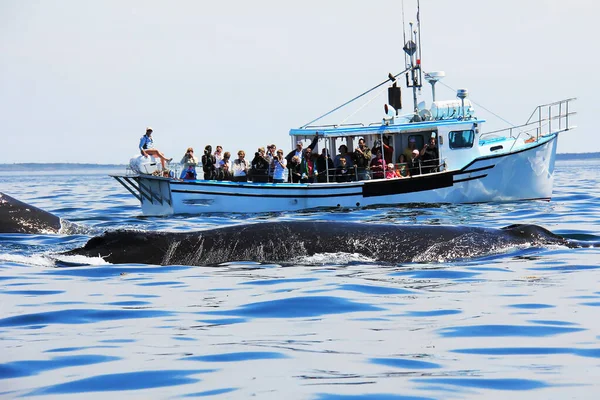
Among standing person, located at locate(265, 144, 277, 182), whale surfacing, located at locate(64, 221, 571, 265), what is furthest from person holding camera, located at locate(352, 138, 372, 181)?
whale surfacing, located at locate(64, 221, 571, 265)

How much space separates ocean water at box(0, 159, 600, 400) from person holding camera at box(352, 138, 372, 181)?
16831 mm

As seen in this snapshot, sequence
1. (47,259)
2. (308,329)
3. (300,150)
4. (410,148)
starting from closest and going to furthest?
(308,329), (47,259), (300,150), (410,148)

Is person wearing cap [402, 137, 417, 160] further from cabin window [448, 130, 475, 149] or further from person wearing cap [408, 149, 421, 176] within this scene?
cabin window [448, 130, 475, 149]

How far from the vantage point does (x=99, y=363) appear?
22.2 ft

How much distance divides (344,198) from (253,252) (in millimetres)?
17502

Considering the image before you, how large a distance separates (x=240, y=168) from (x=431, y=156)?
6078mm

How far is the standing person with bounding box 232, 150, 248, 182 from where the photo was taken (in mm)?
30609

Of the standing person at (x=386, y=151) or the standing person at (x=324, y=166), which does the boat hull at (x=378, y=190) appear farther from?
the standing person at (x=386, y=151)

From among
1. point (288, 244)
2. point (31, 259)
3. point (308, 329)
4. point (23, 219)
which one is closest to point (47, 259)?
point (31, 259)

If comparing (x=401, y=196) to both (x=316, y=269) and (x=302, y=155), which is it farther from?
(x=316, y=269)

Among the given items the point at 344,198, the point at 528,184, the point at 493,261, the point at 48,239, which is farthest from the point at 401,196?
the point at 493,261

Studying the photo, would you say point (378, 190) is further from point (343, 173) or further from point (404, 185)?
point (343, 173)

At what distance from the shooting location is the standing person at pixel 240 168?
100ft

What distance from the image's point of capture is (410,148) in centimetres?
3070
